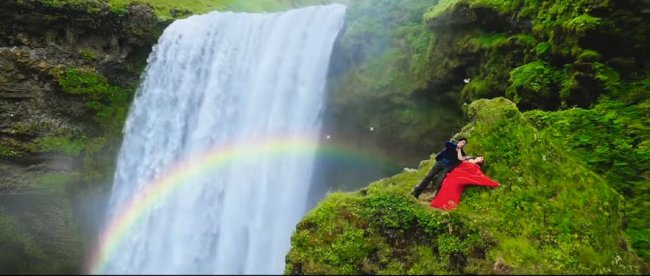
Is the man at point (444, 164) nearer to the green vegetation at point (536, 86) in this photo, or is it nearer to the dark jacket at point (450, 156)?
the dark jacket at point (450, 156)

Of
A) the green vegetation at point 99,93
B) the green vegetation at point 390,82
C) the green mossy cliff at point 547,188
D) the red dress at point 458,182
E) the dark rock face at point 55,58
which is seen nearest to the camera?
the green mossy cliff at point 547,188

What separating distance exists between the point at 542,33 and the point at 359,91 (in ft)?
27.4

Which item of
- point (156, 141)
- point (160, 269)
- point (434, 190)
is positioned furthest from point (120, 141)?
point (434, 190)

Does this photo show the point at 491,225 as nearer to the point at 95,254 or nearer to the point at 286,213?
the point at 286,213

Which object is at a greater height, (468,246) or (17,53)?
(17,53)

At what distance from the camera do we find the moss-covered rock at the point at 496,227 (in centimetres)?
562

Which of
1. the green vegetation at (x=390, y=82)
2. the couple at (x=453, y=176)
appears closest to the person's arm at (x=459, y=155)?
the couple at (x=453, y=176)

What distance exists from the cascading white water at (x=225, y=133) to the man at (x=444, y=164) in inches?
442

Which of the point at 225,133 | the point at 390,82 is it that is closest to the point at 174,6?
the point at 225,133

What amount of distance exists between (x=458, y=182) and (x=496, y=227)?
1000 millimetres

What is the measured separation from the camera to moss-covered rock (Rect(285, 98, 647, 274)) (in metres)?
5.62

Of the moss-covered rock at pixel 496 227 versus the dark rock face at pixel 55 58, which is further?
the dark rock face at pixel 55 58

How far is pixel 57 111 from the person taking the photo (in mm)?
21266

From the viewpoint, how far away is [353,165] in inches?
750
